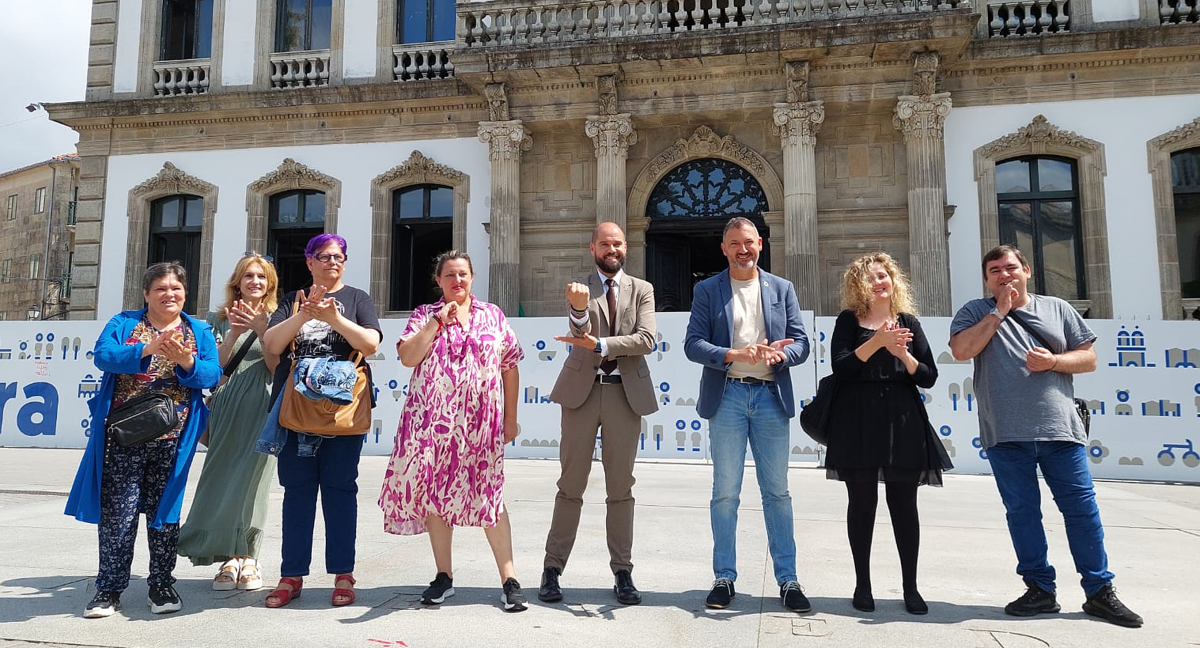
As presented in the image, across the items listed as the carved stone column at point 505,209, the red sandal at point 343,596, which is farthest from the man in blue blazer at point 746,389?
the carved stone column at point 505,209

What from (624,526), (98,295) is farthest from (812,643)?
(98,295)

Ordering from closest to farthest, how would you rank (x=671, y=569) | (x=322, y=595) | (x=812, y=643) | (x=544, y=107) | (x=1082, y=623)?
(x=812, y=643), (x=1082, y=623), (x=322, y=595), (x=671, y=569), (x=544, y=107)

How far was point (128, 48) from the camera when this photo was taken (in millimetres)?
16828

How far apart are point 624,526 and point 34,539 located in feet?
14.4

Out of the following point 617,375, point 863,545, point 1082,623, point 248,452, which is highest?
point 617,375

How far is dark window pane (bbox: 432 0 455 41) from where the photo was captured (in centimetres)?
1588

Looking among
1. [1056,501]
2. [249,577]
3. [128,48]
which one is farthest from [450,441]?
[128,48]

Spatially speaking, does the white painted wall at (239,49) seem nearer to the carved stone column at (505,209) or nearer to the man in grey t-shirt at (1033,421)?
the carved stone column at (505,209)

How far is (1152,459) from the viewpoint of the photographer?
29.6 feet

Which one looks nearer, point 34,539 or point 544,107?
point 34,539

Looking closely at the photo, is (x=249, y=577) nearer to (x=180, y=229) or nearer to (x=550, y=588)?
(x=550, y=588)

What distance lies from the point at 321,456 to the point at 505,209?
10188 millimetres

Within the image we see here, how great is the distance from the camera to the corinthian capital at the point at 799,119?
42.0ft

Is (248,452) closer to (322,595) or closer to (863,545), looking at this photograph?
(322,595)
